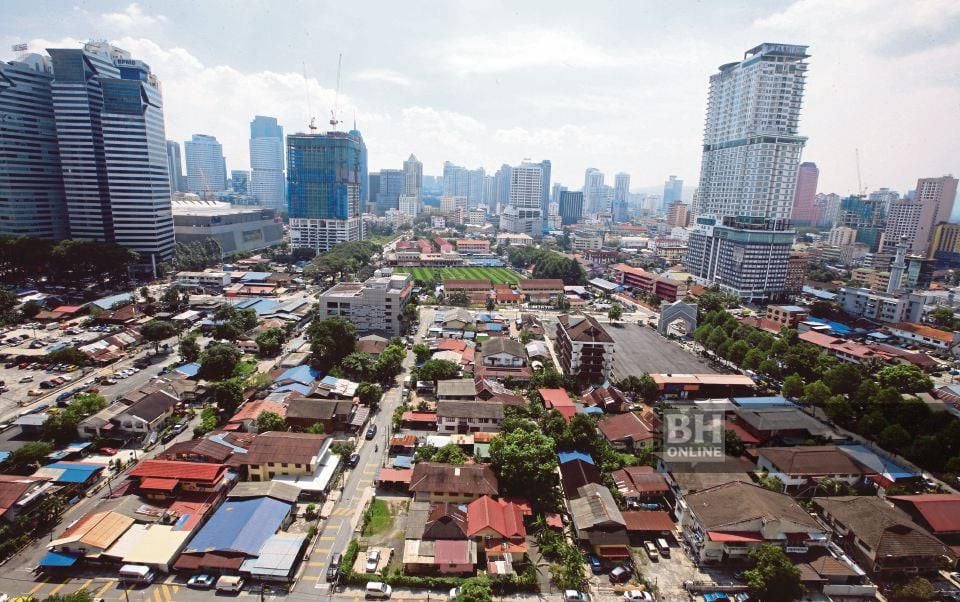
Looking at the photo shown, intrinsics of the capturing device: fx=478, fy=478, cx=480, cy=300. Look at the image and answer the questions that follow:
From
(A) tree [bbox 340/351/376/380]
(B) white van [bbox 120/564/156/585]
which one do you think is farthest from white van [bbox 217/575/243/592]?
(A) tree [bbox 340/351/376/380]

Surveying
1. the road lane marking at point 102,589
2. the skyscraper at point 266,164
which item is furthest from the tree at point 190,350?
the skyscraper at point 266,164

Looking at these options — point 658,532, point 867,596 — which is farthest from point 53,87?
point 867,596

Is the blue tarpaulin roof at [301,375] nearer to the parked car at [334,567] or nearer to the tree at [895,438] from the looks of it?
the parked car at [334,567]

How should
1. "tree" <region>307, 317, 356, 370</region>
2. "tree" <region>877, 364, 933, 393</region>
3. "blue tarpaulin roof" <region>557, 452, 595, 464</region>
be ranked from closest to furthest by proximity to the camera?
"blue tarpaulin roof" <region>557, 452, 595, 464</region> < "tree" <region>877, 364, 933, 393</region> < "tree" <region>307, 317, 356, 370</region>

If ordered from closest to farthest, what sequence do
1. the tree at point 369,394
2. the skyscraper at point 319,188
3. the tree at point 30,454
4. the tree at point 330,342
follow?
the tree at point 30,454 → the tree at point 369,394 → the tree at point 330,342 → the skyscraper at point 319,188

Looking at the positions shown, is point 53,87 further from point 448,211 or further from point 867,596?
point 448,211

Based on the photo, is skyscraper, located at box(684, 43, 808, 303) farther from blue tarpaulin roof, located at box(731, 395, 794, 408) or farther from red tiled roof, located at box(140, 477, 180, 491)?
red tiled roof, located at box(140, 477, 180, 491)

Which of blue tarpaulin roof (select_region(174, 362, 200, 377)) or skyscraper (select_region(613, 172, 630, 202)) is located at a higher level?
skyscraper (select_region(613, 172, 630, 202))
